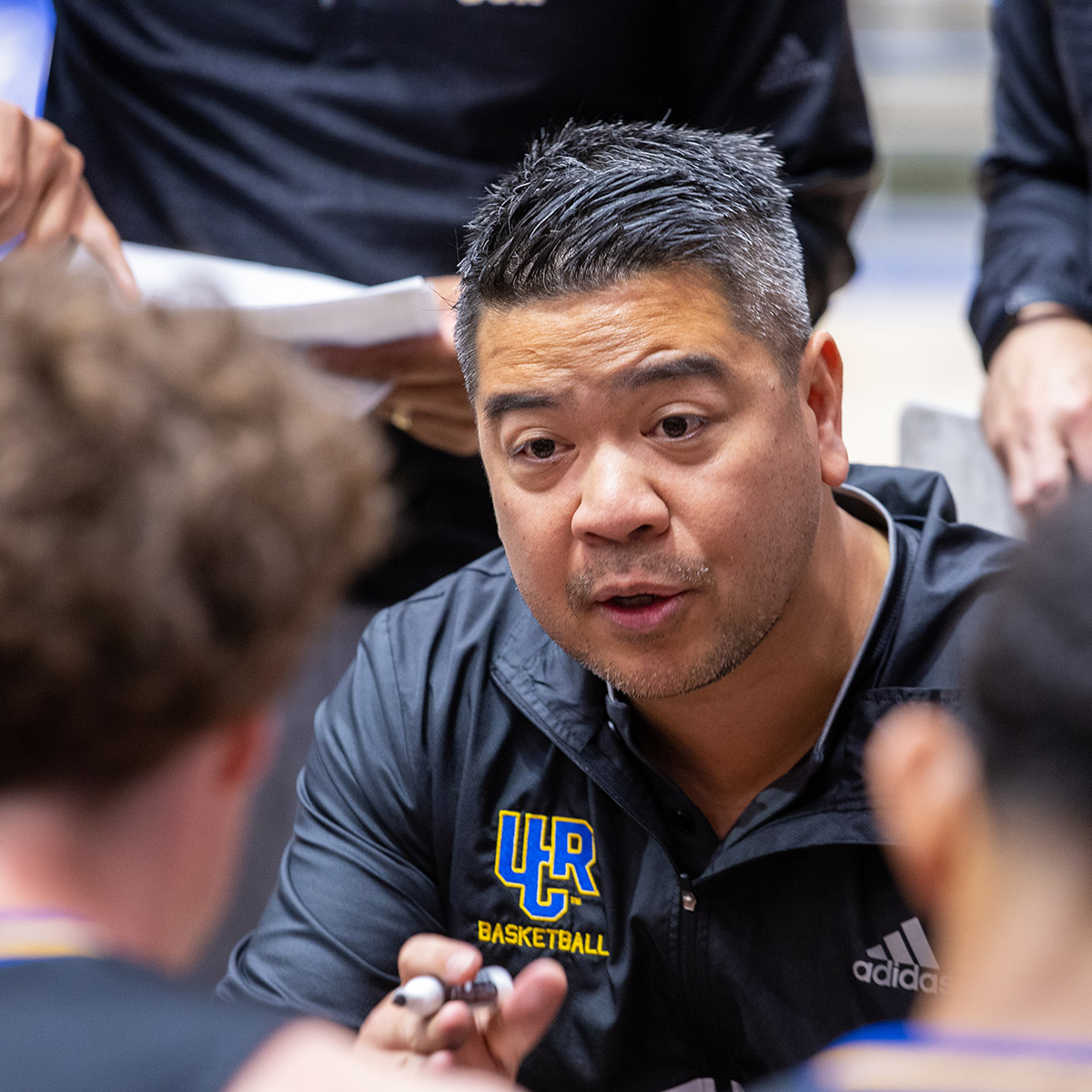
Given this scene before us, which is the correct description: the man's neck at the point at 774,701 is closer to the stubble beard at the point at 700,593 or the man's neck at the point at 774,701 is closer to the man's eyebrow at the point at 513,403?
the stubble beard at the point at 700,593

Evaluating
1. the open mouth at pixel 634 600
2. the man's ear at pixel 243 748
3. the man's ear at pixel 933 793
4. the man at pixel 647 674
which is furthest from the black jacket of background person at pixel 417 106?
the man's ear at pixel 933 793

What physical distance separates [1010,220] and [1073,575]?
180 cm

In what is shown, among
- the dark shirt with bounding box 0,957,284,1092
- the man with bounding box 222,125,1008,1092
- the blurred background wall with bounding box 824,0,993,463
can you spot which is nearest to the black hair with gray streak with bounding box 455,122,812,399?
the man with bounding box 222,125,1008,1092

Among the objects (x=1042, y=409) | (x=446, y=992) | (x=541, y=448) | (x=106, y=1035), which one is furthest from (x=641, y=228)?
(x=106, y=1035)

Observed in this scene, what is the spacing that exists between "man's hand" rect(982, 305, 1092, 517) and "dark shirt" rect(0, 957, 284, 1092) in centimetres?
133

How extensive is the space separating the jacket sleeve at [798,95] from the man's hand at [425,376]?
21.8 inches

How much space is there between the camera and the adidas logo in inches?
60.4

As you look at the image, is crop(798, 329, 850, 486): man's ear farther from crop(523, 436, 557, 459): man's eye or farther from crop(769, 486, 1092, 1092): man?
crop(769, 486, 1092, 1092): man

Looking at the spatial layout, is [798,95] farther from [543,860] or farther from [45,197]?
[543,860]

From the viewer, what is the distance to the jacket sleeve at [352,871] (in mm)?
1674

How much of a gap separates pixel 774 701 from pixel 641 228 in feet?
1.91

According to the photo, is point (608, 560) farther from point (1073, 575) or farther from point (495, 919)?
point (1073, 575)

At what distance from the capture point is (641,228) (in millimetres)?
1576

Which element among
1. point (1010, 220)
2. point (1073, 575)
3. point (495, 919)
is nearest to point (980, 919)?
point (1073, 575)
